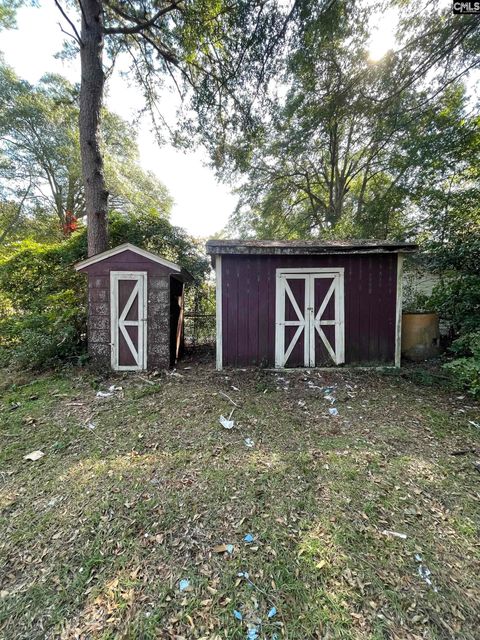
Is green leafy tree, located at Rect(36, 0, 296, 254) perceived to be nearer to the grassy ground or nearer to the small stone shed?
the small stone shed

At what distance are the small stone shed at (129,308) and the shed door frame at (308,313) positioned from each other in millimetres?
2203

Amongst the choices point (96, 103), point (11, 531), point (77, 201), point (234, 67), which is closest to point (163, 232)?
point (96, 103)

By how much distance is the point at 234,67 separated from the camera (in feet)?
23.2

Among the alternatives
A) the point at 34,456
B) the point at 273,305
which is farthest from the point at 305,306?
the point at 34,456

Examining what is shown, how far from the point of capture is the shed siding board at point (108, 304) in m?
5.27

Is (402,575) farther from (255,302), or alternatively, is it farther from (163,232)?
(163,232)

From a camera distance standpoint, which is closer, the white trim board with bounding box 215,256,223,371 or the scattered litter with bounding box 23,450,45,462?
the scattered litter with bounding box 23,450,45,462

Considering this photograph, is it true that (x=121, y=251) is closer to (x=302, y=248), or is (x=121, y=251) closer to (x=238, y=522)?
(x=302, y=248)

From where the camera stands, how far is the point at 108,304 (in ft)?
17.4

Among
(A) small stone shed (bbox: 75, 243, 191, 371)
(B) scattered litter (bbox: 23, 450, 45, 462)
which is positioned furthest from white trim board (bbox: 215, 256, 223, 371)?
(B) scattered litter (bbox: 23, 450, 45, 462)

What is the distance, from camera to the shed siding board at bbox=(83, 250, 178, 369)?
5.27 m

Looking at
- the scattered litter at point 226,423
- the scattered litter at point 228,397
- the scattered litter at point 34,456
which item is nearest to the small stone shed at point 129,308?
the scattered litter at point 228,397

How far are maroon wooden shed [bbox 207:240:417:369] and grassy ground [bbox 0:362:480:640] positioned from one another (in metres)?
1.76

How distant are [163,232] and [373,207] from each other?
325 inches
